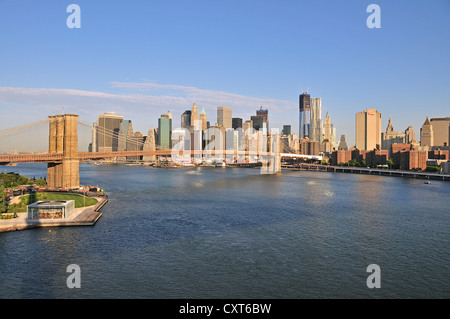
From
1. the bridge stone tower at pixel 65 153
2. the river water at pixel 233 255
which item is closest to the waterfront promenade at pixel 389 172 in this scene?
the river water at pixel 233 255

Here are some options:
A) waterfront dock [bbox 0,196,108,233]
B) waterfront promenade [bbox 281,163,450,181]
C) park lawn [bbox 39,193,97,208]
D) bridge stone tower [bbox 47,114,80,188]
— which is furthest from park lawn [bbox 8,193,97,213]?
waterfront promenade [bbox 281,163,450,181]

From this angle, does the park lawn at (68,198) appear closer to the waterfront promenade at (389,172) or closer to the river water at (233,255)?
the river water at (233,255)

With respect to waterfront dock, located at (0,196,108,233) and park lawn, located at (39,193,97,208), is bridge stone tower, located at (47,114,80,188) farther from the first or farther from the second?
waterfront dock, located at (0,196,108,233)

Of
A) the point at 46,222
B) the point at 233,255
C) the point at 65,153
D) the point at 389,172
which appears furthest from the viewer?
the point at 389,172

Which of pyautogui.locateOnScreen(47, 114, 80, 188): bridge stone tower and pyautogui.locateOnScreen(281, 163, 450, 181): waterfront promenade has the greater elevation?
pyautogui.locateOnScreen(47, 114, 80, 188): bridge stone tower

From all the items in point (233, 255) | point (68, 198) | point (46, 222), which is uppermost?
point (68, 198)

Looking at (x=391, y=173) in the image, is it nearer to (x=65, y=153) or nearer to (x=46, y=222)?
(x=65, y=153)

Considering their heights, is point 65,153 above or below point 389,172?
above

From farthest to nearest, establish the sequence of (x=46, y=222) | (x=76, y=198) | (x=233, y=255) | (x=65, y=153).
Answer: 1. (x=65, y=153)
2. (x=76, y=198)
3. (x=46, y=222)
4. (x=233, y=255)

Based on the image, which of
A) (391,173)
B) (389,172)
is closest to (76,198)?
(391,173)
